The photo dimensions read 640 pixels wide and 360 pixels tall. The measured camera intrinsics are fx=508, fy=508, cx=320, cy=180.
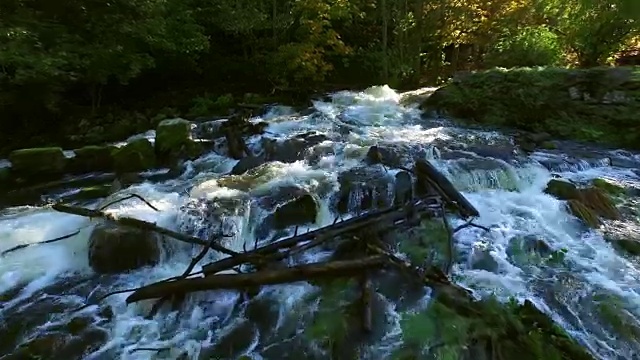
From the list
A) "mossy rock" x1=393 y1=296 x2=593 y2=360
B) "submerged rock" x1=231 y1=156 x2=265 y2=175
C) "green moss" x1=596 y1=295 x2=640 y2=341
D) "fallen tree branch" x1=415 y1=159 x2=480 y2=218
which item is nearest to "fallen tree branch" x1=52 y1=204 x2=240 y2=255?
"mossy rock" x1=393 y1=296 x2=593 y2=360

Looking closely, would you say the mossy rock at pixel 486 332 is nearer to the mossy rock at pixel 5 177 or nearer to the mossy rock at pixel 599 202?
the mossy rock at pixel 599 202

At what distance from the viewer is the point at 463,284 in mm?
5180

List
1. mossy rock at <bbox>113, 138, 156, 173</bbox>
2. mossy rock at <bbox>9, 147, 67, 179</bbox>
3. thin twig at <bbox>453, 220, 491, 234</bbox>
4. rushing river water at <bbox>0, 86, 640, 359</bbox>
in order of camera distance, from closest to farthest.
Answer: rushing river water at <bbox>0, 86, 640, 359</bbox> < thin twig at <bbox>453, 220, 491, 234</bbox> < mossy rock at <bbox>9, 147, 67, 179</bbox> < mossy rock at <bbox>113, 138, 156, 173</bbox>

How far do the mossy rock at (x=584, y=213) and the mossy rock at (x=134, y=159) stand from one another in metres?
6.68

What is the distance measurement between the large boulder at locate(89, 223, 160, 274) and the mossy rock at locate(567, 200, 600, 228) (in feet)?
17.0

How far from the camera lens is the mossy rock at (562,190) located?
6.80 m

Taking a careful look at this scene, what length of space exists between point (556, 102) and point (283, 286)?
783 centimetres

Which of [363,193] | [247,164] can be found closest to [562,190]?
[363,193]

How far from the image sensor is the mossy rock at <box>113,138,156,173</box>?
29.3 feet

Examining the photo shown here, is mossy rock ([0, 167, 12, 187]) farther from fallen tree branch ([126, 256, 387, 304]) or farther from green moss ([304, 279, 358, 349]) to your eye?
green moss ([304, 279, 358, 349])

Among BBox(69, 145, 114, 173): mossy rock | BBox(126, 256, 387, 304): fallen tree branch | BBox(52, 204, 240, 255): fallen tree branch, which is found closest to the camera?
BBox(126, 256, 387, 304): fallen tree branch

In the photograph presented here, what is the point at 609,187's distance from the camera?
23.2ft

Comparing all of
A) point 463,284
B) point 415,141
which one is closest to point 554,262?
point 463,284

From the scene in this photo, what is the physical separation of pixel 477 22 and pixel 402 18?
2354 mm
